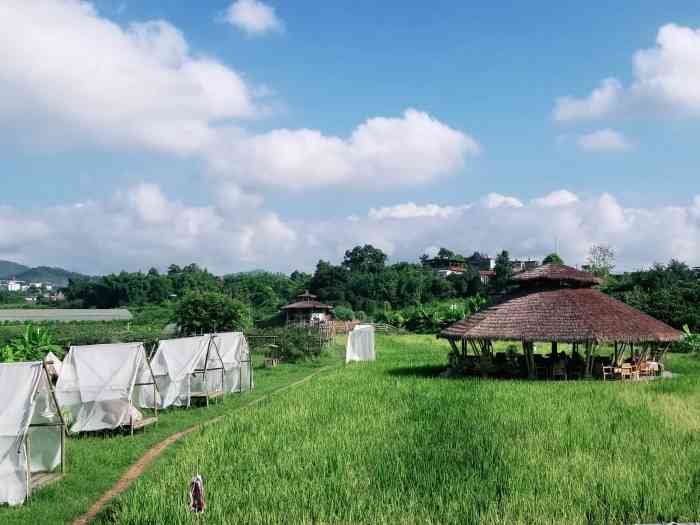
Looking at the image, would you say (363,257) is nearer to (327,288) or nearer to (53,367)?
(327,288)

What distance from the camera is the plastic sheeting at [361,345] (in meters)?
29.2

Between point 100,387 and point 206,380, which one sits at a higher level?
point 100,387

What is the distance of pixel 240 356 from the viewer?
20.8 metres

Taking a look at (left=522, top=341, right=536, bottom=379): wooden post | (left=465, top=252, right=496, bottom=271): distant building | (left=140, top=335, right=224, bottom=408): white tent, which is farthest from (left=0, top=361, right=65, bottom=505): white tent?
(left=465, top=252, right=496, bottom=271): distant building

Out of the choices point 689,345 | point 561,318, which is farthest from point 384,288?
point 561,318

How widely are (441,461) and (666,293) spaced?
32805mm

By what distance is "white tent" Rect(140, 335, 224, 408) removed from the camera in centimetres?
1747

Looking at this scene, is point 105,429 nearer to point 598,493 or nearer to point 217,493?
point 217,493

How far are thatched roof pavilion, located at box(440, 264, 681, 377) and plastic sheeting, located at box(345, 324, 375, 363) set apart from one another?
280 inches

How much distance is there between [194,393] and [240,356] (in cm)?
289

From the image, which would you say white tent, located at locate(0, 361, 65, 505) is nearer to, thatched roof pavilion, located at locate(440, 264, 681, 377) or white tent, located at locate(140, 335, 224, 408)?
white tent, located at locate(140, 335, 224, 408)

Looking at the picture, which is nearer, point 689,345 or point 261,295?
point 689,345

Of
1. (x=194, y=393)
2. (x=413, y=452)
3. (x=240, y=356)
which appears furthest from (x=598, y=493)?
(x=240, y=356)

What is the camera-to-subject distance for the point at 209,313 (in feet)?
116
